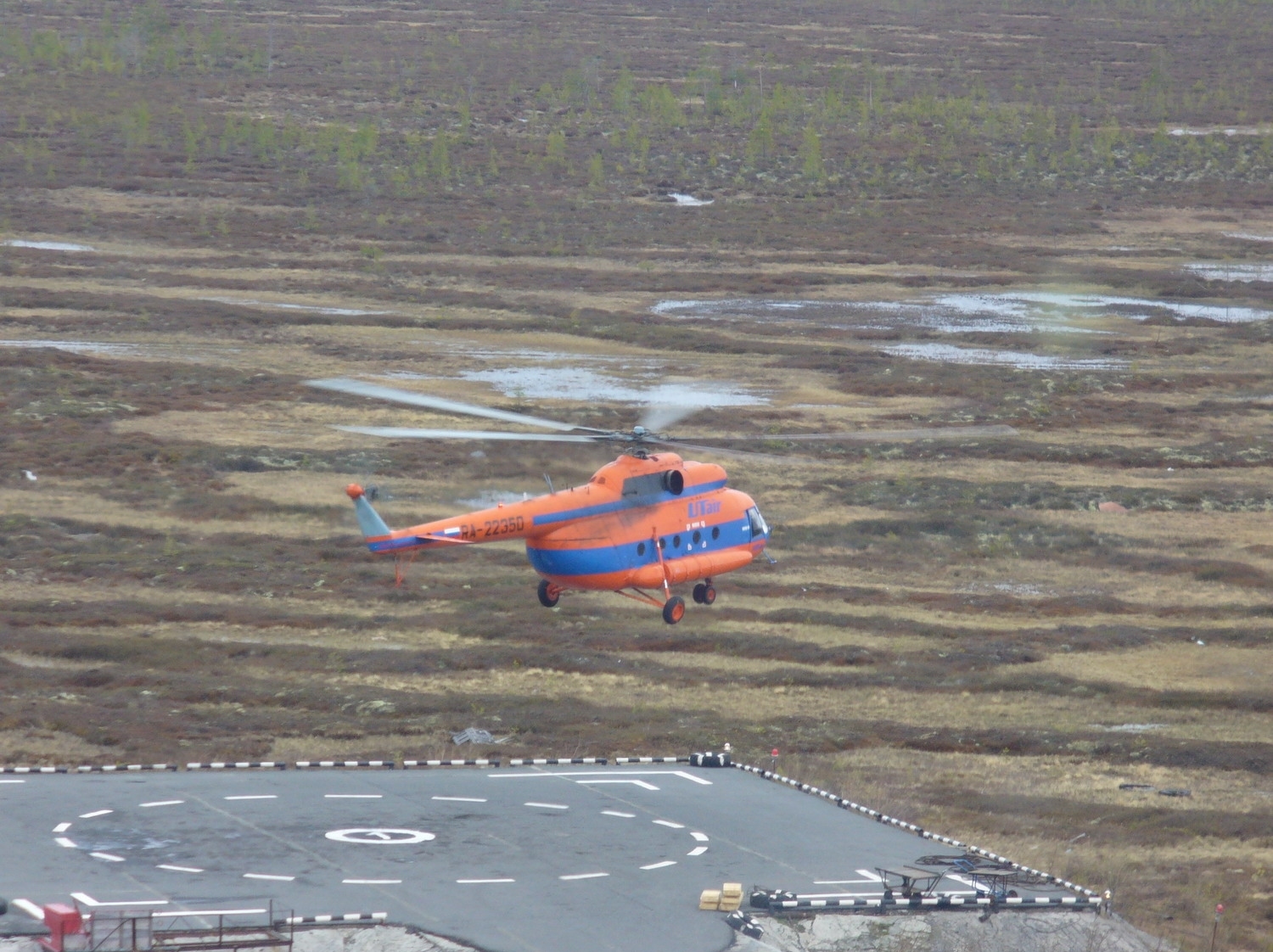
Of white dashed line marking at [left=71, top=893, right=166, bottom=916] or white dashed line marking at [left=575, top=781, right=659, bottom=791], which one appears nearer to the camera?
white dashed line marking at [left=71, top=893, right=166, bottom=916]

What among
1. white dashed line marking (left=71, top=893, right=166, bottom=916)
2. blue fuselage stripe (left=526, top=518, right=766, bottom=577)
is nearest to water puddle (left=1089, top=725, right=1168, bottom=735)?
blue fuselage stripe (left=526, top=518, right=766, bottom=577)

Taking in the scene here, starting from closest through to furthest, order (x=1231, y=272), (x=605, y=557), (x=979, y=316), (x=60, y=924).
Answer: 1. (x=60, y=924)
2. (x=605, y=557)
3. (x=979, y=316)
4. (x=1231, y=272)

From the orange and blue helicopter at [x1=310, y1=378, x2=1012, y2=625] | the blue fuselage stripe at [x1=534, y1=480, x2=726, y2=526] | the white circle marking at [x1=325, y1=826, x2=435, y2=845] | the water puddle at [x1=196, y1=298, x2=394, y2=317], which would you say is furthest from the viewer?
the water puddle at [x1=196, y1=298, x2=394, y2=317]

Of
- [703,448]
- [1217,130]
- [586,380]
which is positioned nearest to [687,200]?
[586,380]

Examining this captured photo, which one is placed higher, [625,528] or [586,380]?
[625,528]

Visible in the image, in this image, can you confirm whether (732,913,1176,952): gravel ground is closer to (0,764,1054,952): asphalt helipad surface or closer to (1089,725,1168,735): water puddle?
(0,764,1054,952): asphalt helipad surface

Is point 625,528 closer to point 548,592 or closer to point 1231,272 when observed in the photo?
point 548,592

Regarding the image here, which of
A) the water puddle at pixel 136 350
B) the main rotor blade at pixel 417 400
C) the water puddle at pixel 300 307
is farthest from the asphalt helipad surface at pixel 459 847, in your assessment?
the water puddle at pixel 300 307

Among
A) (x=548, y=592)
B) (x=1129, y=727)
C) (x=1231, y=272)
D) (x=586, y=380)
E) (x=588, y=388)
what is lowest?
(x=1129, y=727)
